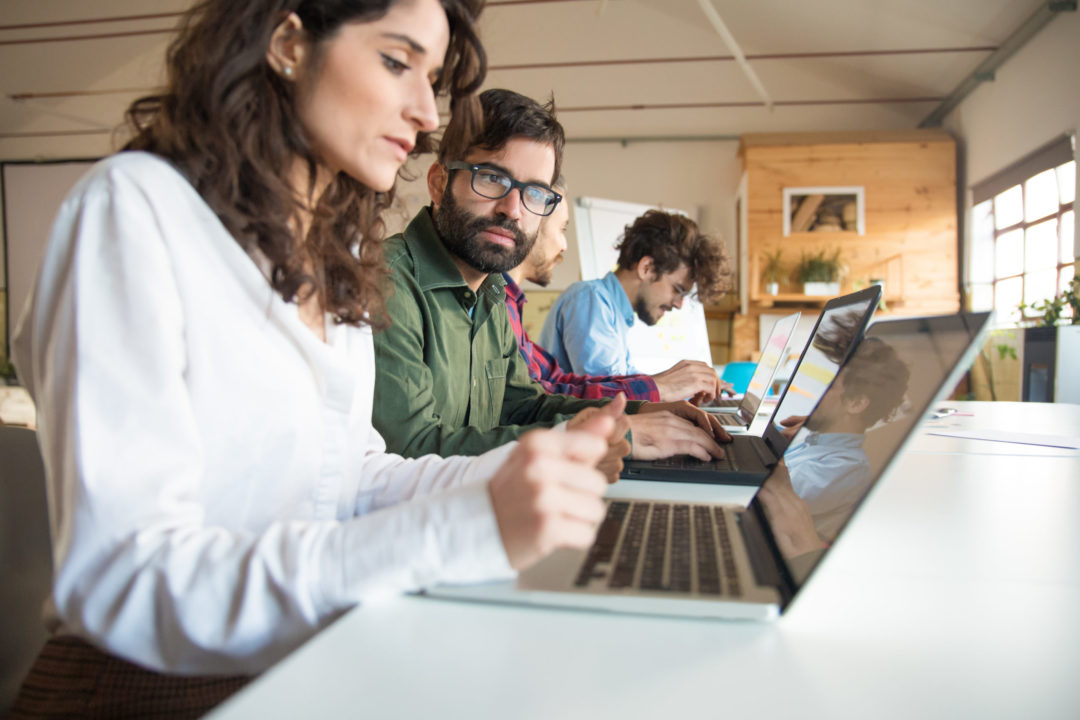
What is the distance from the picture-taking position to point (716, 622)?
1.79ft

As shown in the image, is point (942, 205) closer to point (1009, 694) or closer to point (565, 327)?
point (565, 327)

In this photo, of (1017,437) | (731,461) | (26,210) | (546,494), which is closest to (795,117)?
(1017,437)

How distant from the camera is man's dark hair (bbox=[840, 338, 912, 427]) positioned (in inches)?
27.9

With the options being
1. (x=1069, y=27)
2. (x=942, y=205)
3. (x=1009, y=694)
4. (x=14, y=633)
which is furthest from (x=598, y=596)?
(x=942, y=205)

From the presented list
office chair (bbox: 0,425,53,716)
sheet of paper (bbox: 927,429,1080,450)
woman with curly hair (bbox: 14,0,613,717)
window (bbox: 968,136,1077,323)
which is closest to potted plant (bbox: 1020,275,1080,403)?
window (bbox: 968,136,1077,323)

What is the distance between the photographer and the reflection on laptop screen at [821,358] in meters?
1.10

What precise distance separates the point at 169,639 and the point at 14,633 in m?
0.44

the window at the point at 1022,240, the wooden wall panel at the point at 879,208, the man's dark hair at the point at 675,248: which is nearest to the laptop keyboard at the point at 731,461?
the man's dark hair at the point at 675,248

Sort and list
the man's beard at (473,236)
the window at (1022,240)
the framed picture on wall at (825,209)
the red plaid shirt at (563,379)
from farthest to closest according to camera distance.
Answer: the framed picture on wall at (825,209)
the window at (1022,240)
the red plaid shirt at (563,379)
the man's beard at (473,236)

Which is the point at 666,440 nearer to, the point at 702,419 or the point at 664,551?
the point at 702,419

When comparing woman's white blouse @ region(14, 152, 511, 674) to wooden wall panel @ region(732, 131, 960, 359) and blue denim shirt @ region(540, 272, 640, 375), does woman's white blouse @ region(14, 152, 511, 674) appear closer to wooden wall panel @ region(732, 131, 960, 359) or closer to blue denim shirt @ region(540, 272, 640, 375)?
blue denim shirt @ region(540, 272, 640, 375)

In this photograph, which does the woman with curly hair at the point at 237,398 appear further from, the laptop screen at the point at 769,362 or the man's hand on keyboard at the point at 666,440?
the laptop screen at the point at 769,362

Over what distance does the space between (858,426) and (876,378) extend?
0.07m

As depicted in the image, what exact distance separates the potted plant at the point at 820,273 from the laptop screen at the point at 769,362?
407cm
